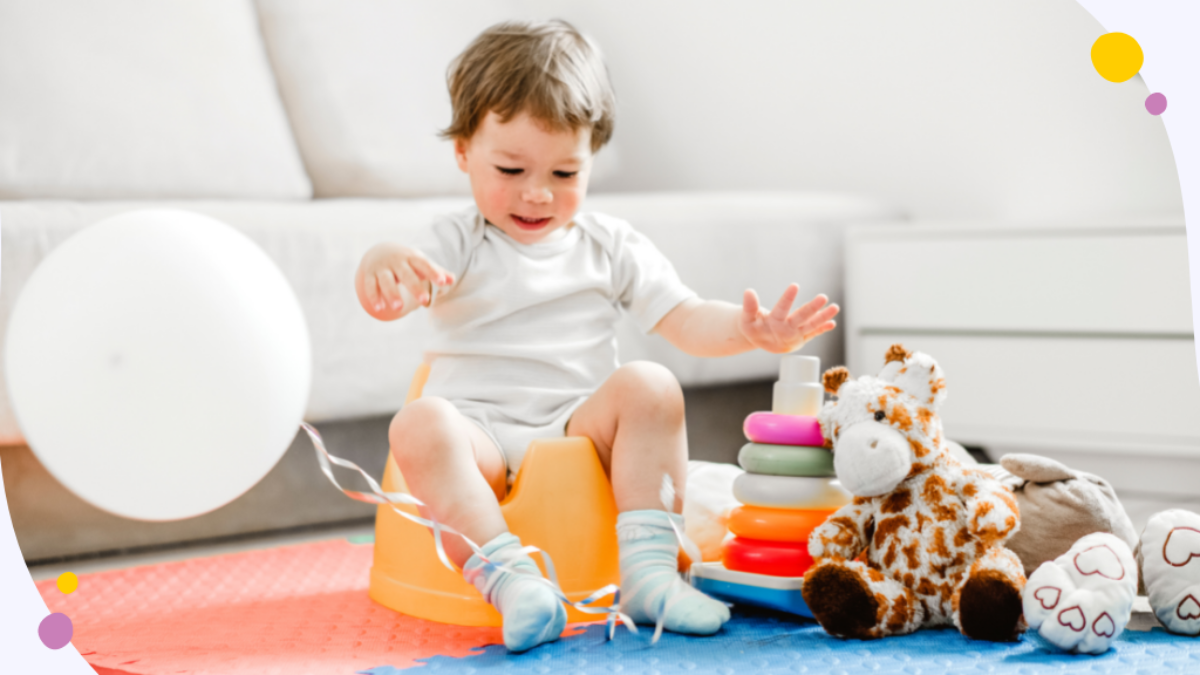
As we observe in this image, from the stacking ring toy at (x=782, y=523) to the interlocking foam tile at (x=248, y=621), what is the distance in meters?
0.23

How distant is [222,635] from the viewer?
784mm

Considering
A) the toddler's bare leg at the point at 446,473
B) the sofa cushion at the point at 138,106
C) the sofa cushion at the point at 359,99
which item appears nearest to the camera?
the toddler's bare leg at the point at 446,473

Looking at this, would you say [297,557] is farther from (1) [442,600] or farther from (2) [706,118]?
(2) [706,118]

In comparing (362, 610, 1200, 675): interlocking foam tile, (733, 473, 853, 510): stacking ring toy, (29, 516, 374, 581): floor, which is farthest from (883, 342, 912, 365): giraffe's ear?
(29, 516, 374, 581): floor

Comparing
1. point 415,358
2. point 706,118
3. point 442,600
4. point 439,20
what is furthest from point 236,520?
point 706,118

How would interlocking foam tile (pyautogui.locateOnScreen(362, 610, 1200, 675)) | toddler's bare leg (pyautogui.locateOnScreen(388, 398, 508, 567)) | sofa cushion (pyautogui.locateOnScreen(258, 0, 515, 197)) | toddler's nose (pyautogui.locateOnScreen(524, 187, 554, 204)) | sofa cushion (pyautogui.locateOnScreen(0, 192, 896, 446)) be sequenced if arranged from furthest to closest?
sofa cushion (pyautogui.locateOnScreen(258, 0, 515, 197)) < sofa cushion (pyautogui.locateOnScreen(0, 192, 896, 446)) < toddler's nose (pyautogui.locateOnScreen(524, 187, 554, 204)) < toddler's bare leg (pyautogui.locateOnScreen(388, 398, 508, 567)) < interlocking foam tile (pyautogui.locateOnScreen(362, 610, 1200, 675))

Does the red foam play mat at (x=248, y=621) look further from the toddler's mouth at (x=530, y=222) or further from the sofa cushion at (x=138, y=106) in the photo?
→ the sofa cushion at (x=138, y=106)

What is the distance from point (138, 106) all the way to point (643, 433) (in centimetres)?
92

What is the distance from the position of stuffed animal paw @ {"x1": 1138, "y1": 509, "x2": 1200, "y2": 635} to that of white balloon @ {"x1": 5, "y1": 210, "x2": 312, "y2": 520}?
2.23 feet

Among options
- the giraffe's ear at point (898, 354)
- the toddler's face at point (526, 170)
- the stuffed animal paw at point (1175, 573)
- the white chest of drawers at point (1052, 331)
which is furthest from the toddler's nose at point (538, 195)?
the white chest of drawers at point (1052, 331)

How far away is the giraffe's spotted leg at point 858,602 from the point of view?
0.73m

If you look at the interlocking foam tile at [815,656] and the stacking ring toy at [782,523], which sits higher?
the stacking ring toy at [782,523]

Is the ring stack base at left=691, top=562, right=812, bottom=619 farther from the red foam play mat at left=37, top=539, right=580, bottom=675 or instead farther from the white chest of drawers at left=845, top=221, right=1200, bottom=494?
the white chest of drawers at left=845, top=221, right=1200, bottom=494

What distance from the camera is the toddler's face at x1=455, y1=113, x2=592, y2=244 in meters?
0.88
